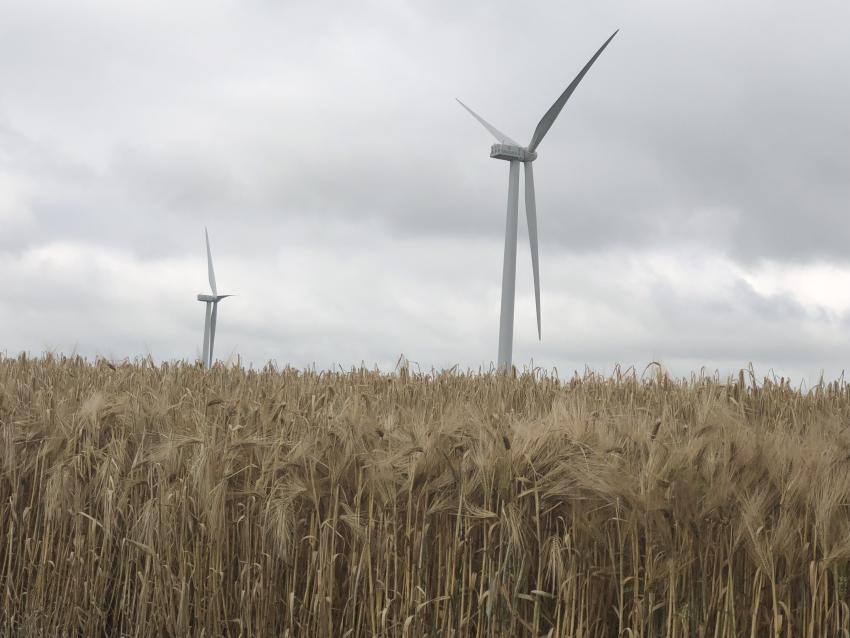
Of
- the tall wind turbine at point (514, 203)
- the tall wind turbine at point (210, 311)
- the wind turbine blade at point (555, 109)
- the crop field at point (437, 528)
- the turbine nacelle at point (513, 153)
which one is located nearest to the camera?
the crop field at point (437, 528)

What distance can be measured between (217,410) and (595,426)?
261 centimetres

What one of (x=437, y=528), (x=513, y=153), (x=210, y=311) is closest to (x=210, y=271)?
(x=210, y=311)

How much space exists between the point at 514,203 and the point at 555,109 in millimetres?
2298

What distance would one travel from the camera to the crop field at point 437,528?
3.87 m

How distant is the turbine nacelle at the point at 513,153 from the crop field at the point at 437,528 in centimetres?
1519

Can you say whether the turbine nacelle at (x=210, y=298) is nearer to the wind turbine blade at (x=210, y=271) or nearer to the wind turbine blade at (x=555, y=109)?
the wind turbine blade at (x=210, y=271)

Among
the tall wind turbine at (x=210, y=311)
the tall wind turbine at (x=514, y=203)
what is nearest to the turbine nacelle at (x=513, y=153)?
the tall wind turbine at (x=514, y=203)

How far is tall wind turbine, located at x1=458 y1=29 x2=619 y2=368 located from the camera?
1831 cm

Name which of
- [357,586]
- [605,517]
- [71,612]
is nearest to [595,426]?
[605,517]

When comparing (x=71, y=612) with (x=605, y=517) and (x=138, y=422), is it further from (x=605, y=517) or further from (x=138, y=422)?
(x=605, y=517)

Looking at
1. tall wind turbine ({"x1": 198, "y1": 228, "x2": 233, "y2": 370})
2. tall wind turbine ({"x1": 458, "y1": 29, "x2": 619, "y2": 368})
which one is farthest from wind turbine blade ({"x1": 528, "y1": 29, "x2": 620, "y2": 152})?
tall wind turbine ({"x1": 198, "y1": 228, "x2": 233, "y2": 370})

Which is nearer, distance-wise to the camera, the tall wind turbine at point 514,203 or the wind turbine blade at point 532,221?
the tall wind turbine at point 514,203

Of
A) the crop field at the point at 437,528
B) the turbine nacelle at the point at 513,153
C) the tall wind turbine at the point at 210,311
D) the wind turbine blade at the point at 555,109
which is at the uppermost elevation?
the wind turbine blade at the point at 555,109

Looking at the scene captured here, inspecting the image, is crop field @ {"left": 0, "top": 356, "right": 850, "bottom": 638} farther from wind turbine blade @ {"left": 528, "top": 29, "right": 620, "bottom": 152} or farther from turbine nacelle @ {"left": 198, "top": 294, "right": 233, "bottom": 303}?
turbine nacelle @ {"left": 198, "top": 294, "right": 233, "bottom": 303}
